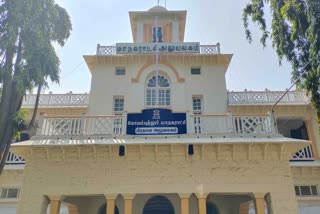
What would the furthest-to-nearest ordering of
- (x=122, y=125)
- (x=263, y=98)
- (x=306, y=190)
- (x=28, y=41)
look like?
(x=263, y=98) < (x=306, y=190) < (x=122, y=125) < (x=28, y=41)

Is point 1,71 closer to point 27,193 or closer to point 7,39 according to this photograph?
point 7,39

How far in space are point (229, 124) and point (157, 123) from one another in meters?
2.52

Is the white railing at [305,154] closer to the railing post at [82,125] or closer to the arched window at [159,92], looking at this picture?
the arched window at [159,92]

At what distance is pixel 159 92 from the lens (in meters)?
15.3

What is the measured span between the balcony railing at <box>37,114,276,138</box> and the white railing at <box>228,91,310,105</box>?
5.99 m

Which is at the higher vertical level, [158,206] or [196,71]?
[196,71]

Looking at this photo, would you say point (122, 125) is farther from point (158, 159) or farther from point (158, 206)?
point (158, 206)

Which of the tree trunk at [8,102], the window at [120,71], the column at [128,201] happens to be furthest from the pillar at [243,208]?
the tree trunk at [8,102]

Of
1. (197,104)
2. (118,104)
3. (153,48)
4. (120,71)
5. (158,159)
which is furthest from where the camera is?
(120,71)

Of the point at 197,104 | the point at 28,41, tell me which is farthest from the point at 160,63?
the point at 28,41

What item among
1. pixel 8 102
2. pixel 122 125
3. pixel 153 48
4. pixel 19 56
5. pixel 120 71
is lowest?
pixel 122 125

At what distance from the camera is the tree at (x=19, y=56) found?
8.48 metres

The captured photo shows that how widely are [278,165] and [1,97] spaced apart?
374 inches

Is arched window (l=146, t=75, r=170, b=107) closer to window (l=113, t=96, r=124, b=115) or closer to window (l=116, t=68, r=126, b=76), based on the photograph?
window (l=113, t=96, r=124, b=115)
